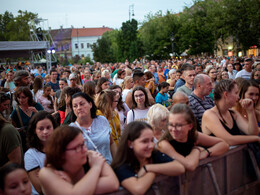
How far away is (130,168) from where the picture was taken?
2.36m

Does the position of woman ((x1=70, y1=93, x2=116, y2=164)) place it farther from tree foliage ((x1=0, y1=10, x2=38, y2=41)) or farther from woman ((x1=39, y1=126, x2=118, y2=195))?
tree foliage ((x1=0, y1=10, x2=38, y2=41))

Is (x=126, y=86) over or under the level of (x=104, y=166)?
over

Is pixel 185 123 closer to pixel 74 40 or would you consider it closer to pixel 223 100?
pixel 223 100

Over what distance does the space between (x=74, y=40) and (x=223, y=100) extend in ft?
384

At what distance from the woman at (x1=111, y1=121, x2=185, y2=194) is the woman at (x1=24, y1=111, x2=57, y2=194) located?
0.99 m

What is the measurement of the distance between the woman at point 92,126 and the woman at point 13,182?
1.22 m

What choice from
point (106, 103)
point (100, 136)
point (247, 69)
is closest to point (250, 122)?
point (100, 136)

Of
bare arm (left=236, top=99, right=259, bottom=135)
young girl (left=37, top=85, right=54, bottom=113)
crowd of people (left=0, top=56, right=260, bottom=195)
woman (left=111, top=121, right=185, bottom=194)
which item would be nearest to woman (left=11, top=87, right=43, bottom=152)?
crowd of people (left=0, top=56, right=260, bottom=195)

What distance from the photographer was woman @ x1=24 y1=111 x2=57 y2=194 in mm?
2825

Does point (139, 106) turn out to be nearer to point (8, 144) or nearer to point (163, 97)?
point (163, 97)

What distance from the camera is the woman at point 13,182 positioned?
219 centimetres

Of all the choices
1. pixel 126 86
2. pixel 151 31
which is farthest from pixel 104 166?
pixel 151 31

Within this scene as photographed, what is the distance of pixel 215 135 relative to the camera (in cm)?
323

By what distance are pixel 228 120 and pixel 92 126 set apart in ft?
6.02
